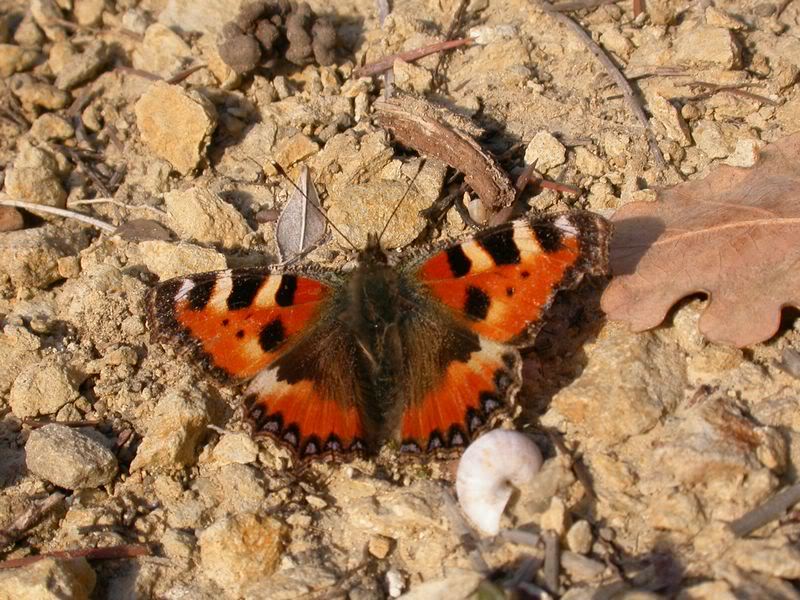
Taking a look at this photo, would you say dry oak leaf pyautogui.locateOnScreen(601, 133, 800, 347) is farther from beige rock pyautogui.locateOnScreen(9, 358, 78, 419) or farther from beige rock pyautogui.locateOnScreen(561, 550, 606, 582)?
beige rock pyautogui.locateOnScreen(9, 358, 78, 419)

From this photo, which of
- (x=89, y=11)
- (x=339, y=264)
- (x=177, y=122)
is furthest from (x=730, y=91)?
(x=89, y=11)

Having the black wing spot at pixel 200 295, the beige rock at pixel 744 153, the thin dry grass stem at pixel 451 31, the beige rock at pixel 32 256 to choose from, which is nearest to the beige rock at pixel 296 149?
the thin dry grass stem at pixel 451 31

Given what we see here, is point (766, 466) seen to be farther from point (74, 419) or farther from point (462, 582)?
point (74, 419)

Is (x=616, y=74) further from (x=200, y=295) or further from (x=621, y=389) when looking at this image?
(x=200, y=295)

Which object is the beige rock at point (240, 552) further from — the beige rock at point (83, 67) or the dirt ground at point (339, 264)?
the beige rock at point (83, 67)

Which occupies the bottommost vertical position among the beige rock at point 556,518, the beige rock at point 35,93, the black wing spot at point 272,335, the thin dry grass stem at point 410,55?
the beige rock at point 556,518
